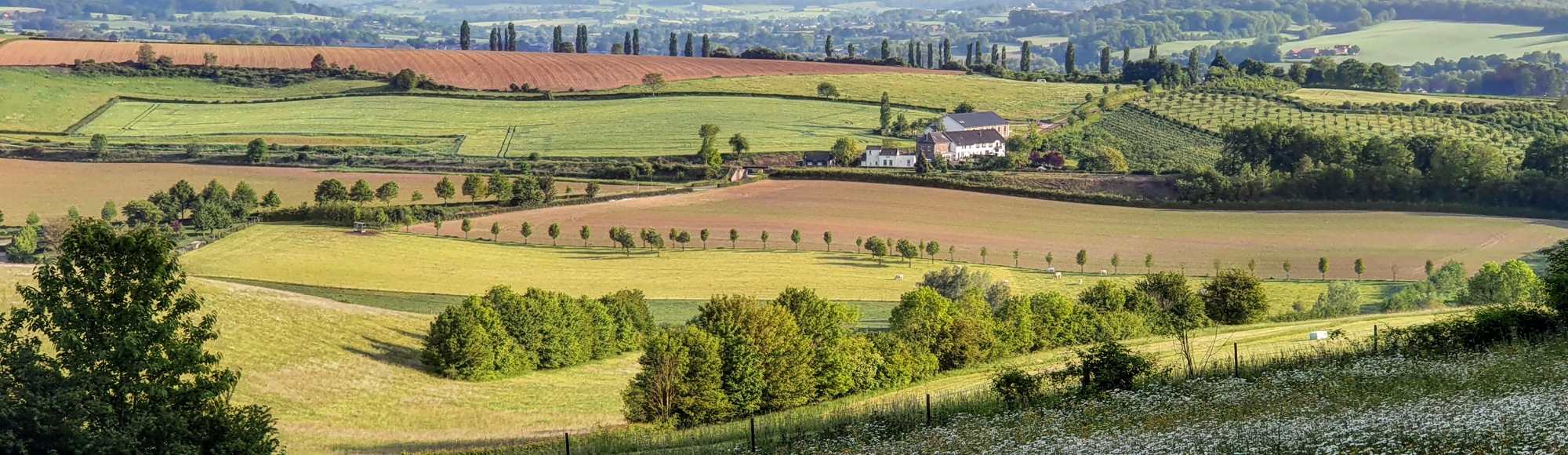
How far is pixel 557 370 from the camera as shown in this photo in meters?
58.1

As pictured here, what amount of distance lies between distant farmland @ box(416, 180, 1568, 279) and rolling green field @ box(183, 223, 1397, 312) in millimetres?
3807

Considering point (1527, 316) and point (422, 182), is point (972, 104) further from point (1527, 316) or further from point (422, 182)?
point (1527, 316)

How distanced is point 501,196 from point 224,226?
60.4ft

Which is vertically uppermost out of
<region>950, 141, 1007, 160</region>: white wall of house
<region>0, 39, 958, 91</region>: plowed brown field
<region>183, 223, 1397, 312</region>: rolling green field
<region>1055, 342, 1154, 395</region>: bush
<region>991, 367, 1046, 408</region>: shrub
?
<region>0, 39, 958, 91</region>: plowed brown field

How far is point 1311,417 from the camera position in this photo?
25.5 metres

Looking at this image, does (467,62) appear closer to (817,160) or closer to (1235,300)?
(817,160)

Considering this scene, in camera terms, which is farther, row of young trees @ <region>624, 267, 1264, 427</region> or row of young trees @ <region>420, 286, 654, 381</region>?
row of young trees @ <region>420, 286, 654, 381</region>

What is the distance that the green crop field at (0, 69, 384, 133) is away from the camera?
134m

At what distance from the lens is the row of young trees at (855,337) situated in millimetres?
43844

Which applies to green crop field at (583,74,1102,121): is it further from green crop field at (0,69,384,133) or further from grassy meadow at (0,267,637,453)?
grassy meadow at (0,267,637,453)

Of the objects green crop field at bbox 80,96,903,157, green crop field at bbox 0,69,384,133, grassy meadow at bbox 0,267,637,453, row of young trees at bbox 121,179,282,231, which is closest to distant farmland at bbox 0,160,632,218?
row of young trees at bbox 121,179,282,231

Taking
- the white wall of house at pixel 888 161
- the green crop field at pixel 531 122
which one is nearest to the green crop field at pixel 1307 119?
the white wall of house at pixel 888 161

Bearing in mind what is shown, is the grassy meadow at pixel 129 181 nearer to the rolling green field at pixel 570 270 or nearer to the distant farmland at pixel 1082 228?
the distant farmland at pixel 1082 228

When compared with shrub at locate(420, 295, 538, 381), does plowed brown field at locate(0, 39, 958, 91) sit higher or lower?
higher
